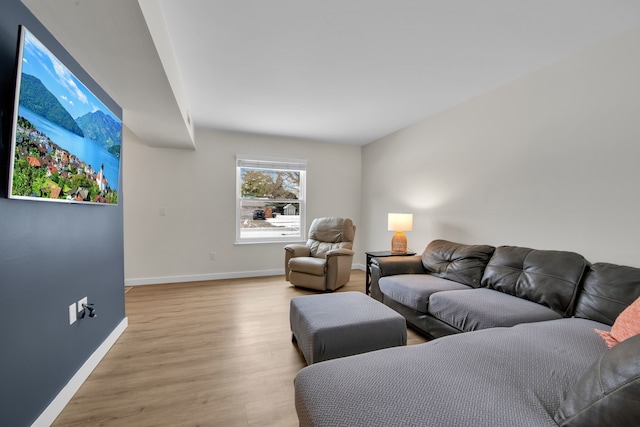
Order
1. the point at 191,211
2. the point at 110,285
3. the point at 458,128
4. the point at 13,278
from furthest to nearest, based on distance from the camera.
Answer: the point at 191,211 < the point at 458,128 < the point at 110,285 < the point at 13,278

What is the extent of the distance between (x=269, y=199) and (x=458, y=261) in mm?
3087

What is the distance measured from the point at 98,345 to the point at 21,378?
848mm

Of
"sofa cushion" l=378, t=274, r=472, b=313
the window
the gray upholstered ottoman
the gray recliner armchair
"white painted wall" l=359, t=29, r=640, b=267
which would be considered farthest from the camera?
the window

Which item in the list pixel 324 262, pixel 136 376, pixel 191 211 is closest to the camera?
pixel 136 376

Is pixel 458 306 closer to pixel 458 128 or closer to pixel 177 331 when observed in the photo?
pixel 458 128

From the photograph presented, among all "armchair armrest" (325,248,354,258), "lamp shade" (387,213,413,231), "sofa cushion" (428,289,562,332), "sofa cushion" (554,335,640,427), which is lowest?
"sofa cushion" (428,289,562,332)

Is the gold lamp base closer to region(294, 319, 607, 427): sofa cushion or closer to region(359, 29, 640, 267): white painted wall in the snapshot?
region(359, 29, 640, 267): white painted wall

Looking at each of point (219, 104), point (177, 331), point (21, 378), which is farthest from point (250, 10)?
point (177, 331)

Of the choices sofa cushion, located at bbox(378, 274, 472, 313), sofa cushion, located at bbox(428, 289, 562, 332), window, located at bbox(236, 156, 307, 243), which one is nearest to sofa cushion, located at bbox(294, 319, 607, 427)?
sofa cushion, located at bbox(428, 289, 562, 332)

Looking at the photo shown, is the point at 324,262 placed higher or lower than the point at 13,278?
lower

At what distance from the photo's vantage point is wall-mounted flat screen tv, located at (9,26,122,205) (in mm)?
1165

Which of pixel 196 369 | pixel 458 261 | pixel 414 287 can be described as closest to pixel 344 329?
pixel 414 287

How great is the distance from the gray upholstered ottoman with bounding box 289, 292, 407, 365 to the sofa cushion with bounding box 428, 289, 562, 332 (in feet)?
1.35

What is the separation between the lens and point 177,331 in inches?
98.5
